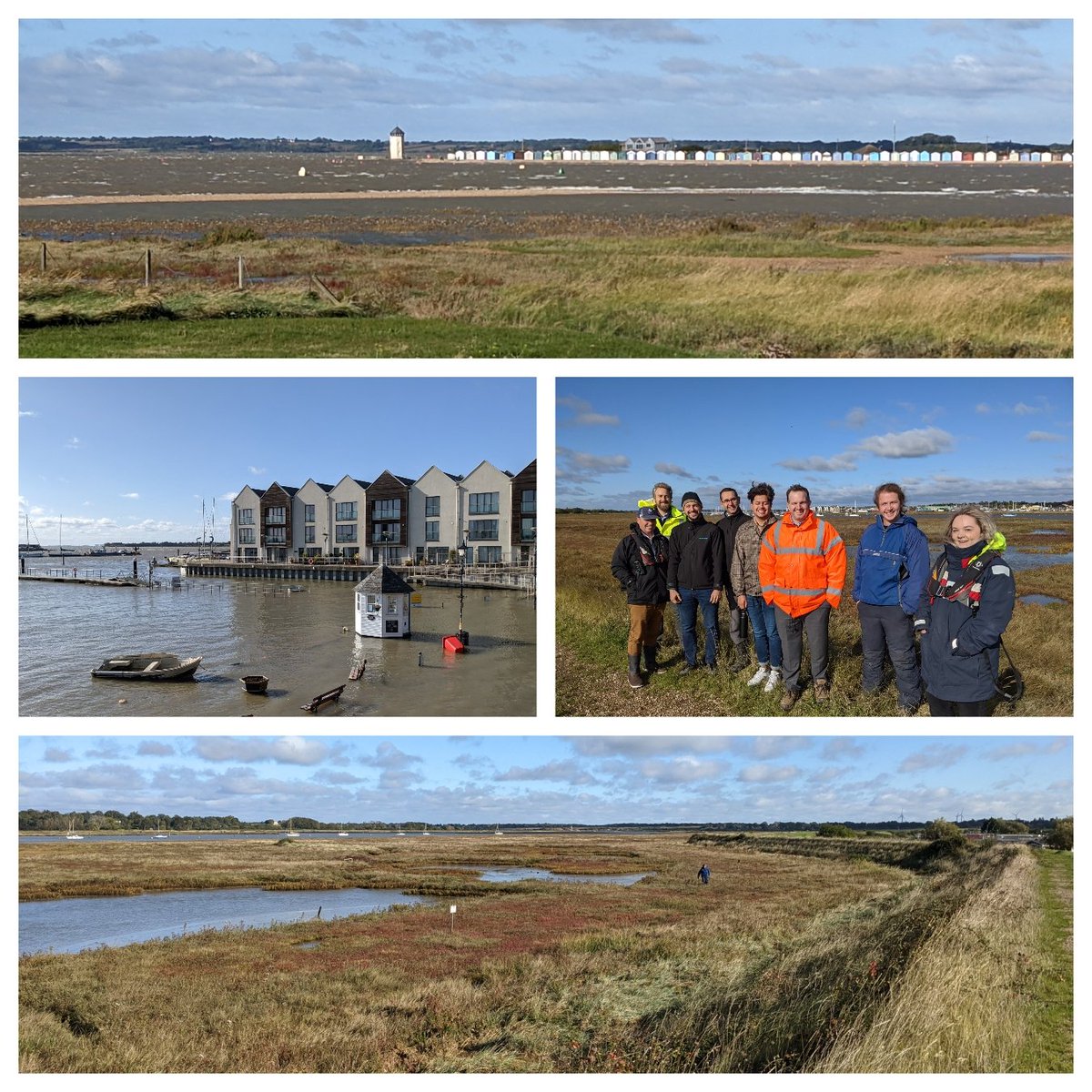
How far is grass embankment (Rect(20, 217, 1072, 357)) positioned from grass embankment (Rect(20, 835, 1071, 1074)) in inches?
343

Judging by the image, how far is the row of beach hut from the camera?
137m

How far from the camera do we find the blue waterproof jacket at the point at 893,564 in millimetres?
9016

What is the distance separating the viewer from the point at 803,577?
948 centimetres

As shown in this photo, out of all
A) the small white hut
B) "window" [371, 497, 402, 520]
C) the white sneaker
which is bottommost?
the white sneaker

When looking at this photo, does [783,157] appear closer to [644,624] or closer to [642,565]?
[644,624]

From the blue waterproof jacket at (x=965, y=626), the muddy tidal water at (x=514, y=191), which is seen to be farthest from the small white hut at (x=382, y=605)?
the muddy tidal water at (x=514, y=191)

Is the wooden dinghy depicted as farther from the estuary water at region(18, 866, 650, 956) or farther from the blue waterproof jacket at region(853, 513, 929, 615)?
the blue waterproof jacket at region(853, 513, 929, 615)

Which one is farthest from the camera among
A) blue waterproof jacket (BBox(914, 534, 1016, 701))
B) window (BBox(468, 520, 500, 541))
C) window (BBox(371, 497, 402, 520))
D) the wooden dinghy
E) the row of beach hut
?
the row of beach hut

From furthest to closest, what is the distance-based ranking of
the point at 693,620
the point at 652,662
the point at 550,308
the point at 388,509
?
the point at 550,308, the point at 388,509, the point at 652,662, the point at 693,620

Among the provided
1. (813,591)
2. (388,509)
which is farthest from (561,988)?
(388,509)

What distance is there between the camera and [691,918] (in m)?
15.2

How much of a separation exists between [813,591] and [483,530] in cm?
459

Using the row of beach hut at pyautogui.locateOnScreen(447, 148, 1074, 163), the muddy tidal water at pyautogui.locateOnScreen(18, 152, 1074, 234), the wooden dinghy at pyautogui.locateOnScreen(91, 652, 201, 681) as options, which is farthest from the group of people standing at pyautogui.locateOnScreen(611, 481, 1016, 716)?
the row of beach hut at pyautogui.locateOnScreen(447, 148, 1074, 163)
